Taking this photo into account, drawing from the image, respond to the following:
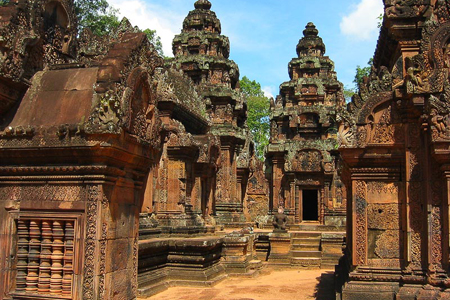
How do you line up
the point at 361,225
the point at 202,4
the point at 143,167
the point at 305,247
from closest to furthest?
1. the point at 143,167
2. the point at 361,225
3. the point at 305,247
4. the point at 202,4

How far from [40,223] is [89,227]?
0.58 metres

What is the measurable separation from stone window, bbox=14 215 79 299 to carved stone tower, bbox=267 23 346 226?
20545mm

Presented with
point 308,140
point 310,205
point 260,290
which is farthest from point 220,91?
point 310,205

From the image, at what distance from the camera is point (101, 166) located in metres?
4.89

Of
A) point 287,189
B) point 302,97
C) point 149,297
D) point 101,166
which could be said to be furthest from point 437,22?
point 302,97

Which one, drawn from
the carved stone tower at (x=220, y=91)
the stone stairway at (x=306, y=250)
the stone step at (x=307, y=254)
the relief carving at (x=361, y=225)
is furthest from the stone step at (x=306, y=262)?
the relief carving at (x=361, y=225)

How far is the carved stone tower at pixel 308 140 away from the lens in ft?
84.9

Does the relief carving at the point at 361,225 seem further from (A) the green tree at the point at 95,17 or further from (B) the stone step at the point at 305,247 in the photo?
(A) the green tree at the point at 95,17

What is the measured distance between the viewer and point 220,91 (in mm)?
21656

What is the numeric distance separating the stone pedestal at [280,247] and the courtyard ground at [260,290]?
330 centimetres

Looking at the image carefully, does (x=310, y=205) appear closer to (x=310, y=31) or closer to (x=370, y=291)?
(x=310, y=31)

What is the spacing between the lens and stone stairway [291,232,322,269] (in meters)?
17.3

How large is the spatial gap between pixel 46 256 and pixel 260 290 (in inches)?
287

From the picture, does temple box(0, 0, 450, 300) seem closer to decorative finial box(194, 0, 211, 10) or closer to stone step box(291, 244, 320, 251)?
stone step box(291, 244, 320, 251)
